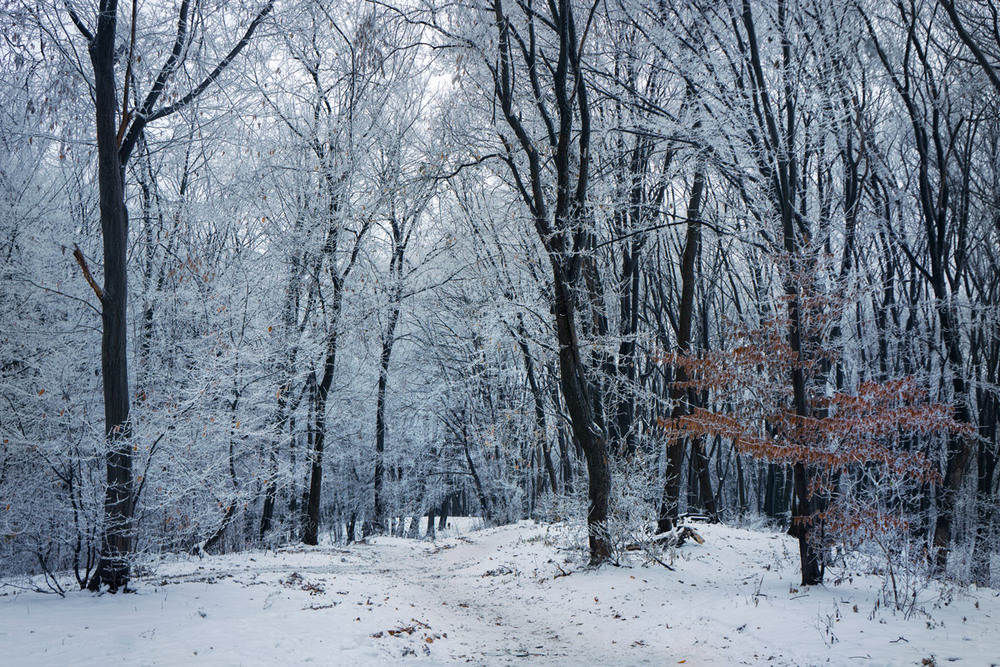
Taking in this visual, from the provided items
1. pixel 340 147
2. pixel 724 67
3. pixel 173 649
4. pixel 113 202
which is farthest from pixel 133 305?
pixel 724 67

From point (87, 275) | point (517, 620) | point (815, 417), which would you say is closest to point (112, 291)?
point (87, 275)

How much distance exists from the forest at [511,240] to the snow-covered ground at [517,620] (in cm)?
63

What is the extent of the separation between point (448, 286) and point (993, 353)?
14.9 m

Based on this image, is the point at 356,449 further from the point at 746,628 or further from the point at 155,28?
the point at 746,628

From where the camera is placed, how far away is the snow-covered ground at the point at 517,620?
5.41 meters

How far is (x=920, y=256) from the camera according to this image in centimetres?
1678

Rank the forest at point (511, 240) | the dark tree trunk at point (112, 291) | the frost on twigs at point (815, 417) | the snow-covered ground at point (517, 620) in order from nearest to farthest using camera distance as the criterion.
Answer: the snow-covered ground at point (517, 620)
the frost on twigs at point (815, 417)
the dark tree trunk at point (112, 291)
the forest at point (511, 240)

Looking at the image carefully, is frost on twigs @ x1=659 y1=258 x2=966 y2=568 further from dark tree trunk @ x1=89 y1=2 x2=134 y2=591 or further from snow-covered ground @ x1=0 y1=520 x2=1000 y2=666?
dark tree trunk @ x1=89 y1=2 x2=134 y2=591

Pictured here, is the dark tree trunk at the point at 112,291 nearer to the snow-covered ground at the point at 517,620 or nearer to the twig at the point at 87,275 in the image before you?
the twig at the point at 87,275

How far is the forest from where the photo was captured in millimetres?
7898

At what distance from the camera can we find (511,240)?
14734mm

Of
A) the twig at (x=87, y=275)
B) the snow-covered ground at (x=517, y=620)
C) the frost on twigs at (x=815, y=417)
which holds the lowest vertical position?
the snow-covered ground at (x=517, y=620)

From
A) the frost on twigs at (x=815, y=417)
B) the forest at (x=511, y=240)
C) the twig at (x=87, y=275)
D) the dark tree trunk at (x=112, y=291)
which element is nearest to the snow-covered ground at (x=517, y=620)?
the forest at (x=511, y=240)

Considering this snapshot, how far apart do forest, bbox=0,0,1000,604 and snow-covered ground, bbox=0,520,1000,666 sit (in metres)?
0.63
